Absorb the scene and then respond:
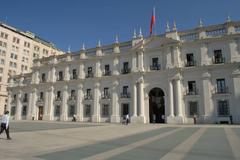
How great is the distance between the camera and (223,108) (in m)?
28.2

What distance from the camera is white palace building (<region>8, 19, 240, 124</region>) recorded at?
28.8 m

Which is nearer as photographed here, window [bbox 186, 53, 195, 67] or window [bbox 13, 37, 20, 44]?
window [bbox 186, 53, 195, 67]

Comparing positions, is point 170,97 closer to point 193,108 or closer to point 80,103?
point 193,108

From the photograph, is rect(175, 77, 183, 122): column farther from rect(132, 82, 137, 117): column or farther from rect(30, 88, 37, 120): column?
rect(30, 88, 37, 120): column

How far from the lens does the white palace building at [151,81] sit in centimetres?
2883

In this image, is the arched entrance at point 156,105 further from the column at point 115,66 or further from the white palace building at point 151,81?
the column at point 115,66

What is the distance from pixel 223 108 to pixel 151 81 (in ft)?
34.6

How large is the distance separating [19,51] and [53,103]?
28.3m

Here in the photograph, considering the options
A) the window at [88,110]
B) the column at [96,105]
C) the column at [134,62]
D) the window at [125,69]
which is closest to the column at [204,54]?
the column at [134,62]

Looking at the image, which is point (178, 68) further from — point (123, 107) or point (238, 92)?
point (123, 107)

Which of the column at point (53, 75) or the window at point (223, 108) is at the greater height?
the column at point (53, 75)

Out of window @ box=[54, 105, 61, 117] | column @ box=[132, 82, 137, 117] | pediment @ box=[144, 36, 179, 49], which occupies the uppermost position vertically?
pediment @ box=[144, 36, 179, 49]

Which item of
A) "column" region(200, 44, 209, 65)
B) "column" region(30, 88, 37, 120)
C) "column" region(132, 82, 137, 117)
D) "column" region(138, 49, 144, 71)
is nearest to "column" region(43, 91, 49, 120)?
"column" region(30, 88, 37, 120)

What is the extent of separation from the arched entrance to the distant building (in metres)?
41.9
